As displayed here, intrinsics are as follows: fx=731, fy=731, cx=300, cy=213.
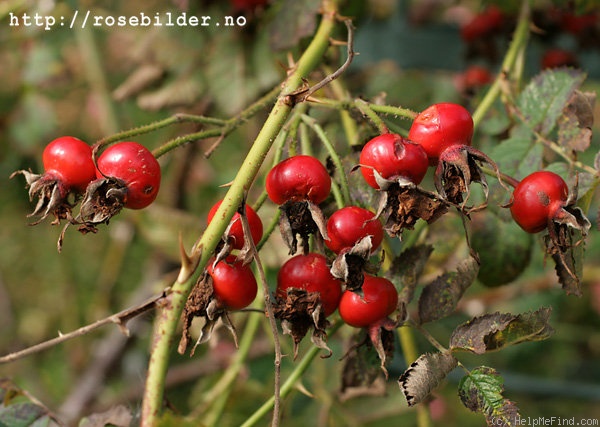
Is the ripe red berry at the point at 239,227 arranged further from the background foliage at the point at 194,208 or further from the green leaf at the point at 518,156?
the green leaf at the point at 518,156

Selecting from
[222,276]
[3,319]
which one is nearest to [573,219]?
[222,276]

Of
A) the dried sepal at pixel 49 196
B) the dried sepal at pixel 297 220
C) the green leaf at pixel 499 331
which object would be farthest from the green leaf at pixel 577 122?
the dried sepal at pixel 49 196

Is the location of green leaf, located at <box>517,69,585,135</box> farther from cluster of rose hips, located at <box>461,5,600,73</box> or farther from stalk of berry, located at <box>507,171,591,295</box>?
cluster of rose hips, located at <box>461,5,600,73</box>

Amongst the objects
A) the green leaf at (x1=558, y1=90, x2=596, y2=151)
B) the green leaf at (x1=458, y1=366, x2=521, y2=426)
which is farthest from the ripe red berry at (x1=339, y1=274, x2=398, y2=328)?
the green leaf at (x1=558, y1=90, x2=596, y2=151)

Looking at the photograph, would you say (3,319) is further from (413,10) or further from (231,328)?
(231,328)

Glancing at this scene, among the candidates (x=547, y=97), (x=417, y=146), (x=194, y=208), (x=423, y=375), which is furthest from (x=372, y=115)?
(x=194, y=208)

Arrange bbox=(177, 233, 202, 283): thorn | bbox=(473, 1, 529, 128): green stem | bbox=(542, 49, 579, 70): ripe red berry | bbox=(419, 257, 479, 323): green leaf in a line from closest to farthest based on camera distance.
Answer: bbox=(177, 233, 202, 283): thorn → bbox=(419, 257, 479, 323): green leaf → bbox=(473, 1, 529, 128): green stem → bbox=(542, 49, 579, 70): ripe red berry
